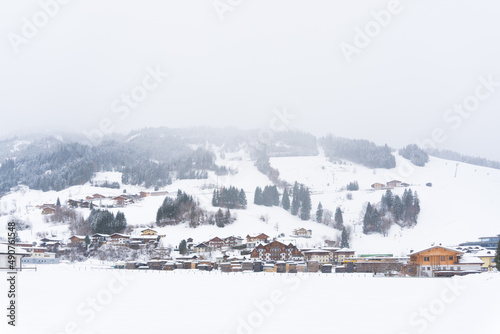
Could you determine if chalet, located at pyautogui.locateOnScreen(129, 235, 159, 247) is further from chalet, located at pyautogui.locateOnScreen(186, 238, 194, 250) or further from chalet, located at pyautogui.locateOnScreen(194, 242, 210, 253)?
chalet, located at pyautogui.locateOnScreen(194, 242, 210, 253)

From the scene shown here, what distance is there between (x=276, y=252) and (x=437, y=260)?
809 inches

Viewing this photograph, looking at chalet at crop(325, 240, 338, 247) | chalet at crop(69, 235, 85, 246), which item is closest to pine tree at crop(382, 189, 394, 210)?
chalet at crop(325, 240, 338, 247)

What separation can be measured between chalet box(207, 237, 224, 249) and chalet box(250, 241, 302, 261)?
631 centimetres

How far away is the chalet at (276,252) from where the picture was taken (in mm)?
61438

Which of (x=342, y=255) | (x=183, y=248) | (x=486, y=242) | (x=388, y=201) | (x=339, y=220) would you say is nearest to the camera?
(x=183, y=248)

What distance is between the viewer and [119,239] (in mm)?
65688

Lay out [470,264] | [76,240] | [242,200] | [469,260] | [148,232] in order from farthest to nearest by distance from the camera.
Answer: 1. [242,200]
2. [148,232]
3. [76,240]
4. [469,260]
5. [470,264]

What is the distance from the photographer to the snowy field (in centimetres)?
1657

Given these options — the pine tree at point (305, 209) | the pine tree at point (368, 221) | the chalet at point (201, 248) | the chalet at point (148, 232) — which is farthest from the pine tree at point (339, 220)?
the chalet at point (148, 232)

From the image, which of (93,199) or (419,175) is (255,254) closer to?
(93,199)

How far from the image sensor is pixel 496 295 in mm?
23203

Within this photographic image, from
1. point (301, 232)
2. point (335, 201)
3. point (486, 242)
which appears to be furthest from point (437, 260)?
point (335, 201)
